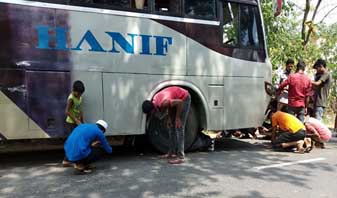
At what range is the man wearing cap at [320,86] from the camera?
8.08m

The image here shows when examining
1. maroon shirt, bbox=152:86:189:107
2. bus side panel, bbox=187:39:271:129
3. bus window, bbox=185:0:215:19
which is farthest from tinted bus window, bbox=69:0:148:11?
maroon shirt, bbox=152:86:189:107

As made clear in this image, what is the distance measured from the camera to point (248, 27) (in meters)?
7.22

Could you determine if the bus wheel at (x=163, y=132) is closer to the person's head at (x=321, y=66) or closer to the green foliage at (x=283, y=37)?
the person's head at (x=321, y=66)

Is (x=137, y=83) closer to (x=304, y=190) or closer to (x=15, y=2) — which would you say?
(x=15, y=2)

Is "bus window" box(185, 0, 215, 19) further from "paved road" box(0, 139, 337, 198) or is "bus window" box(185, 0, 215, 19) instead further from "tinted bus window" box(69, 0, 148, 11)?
"paved road" box(0, 139, 337, 198)

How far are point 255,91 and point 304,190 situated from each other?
2.89 m

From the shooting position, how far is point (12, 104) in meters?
5.29

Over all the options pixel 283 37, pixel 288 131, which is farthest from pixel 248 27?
pixel 283 37

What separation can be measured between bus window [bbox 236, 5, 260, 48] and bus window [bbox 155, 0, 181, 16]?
4.64 ft

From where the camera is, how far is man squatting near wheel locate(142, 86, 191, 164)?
5941 mm

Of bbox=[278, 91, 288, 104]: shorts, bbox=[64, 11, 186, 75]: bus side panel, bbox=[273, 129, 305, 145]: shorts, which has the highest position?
bbox=[64, 11, 186, 75]: bus side panel

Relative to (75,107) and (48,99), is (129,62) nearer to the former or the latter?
(75,107)

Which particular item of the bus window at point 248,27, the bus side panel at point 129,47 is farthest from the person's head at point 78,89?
the bus window at point 248,27

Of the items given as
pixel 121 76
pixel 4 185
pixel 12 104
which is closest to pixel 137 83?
pixel 121 76
